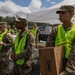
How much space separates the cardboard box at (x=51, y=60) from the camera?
114 inches

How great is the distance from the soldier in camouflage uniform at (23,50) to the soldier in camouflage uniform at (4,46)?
1.83m

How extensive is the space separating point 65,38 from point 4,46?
364 cm

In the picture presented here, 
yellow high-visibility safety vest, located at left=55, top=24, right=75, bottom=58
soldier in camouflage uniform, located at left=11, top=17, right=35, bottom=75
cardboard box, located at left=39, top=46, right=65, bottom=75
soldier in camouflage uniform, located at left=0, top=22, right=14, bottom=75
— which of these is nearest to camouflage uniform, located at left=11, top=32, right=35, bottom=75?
soldier in camouflage uniform, located at left=11, top=17, right=35, bottom=75

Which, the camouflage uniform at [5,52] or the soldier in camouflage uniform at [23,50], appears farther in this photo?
the camouflage uniform at [5,52]

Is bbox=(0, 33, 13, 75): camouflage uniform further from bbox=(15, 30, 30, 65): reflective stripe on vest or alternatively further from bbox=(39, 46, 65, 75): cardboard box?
bbox=(39, 46, 65, 75): cardboard box

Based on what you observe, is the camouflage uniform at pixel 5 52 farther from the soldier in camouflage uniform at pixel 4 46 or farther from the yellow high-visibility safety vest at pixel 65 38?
the yellow high-visibility safety vest at pixel 65 38

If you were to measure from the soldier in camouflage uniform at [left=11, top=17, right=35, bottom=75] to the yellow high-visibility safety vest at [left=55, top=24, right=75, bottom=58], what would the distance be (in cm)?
150

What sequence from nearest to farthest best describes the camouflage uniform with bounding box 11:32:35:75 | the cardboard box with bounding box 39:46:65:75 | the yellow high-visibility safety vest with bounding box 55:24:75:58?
the cardboard box with bounding box 39:46:65:75 < the yellow high-visibility safety vest with bounding box 55:24:75:58 < the camouflage uniform with bounding box 11:32:35:75

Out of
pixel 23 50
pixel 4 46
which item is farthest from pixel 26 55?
pixel 4 46

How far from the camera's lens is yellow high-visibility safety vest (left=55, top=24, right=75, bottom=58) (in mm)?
3137

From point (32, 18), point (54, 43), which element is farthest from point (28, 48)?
point (32, 18)

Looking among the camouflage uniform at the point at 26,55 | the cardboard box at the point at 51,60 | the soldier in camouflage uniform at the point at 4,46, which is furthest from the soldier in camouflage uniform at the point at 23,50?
the soldier in camouflage uniform at the point at 4,46

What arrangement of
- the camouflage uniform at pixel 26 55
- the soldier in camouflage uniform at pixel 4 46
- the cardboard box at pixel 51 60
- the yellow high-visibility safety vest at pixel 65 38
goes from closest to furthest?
1. the cardboard box at pixel 51 60
2. the yellow high-visibility safety vest at pixel 65 38
3. the camouflage uniform at pixel 26 55
4. the soldier in camouflage uniform at pixel 4 46

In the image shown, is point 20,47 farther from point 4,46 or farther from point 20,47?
point 4,46
